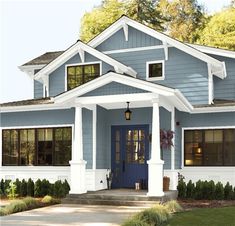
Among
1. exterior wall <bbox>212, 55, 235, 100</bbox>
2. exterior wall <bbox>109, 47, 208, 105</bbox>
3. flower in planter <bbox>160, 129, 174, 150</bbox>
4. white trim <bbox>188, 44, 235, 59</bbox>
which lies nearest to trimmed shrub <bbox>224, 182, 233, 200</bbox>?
flower in planter <bbox>160, 129, 174, 150</bbox>

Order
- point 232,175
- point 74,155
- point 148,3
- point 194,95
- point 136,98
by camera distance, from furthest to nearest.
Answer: point 148,3 → point 194,95 → point 232,175 → point 74,155 → point 136,98

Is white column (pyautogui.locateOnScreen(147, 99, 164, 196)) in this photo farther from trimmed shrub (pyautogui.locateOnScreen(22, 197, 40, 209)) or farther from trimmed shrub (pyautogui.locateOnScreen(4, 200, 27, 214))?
trimmed shrub (pyautogui.locateOnScreen(4, 200, 27, 214))

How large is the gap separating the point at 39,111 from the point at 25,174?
105 inches

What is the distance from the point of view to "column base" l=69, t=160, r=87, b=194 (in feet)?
44.0

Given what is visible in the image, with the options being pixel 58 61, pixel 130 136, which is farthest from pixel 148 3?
pixel 130 136

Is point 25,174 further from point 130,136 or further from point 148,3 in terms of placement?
point 148,3

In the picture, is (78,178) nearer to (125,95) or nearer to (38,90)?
(125,95)

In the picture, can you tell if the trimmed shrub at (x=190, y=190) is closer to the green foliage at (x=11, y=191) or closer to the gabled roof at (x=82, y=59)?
the gabled roof at (x=82, y=59)

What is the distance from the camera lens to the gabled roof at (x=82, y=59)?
1598 centimetres

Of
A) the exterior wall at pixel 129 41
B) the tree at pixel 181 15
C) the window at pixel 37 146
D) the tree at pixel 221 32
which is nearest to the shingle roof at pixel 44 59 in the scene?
the exterior wall at pixel 129 41

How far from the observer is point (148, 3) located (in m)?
38.5

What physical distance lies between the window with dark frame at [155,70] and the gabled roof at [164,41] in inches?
39.1

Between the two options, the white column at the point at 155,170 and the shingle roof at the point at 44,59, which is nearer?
the white column at the point at 155,170

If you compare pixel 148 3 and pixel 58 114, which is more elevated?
pixel 148 3
